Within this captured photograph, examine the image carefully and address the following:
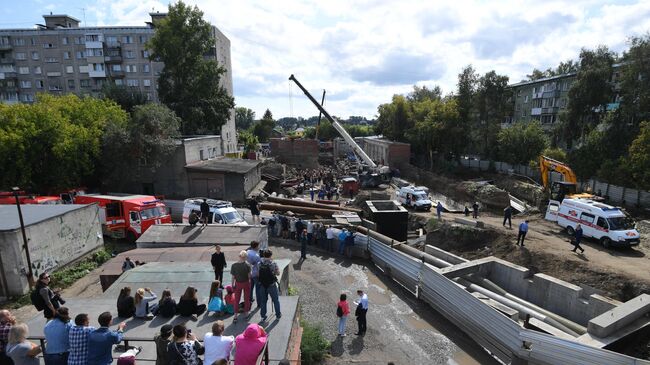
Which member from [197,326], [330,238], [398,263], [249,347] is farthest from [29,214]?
[398,263]

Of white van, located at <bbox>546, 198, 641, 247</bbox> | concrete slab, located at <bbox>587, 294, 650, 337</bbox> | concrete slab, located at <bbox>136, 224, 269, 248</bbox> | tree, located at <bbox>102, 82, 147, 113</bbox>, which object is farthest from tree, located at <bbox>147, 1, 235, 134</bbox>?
concrete slab, located at <bbox>587, 294, 650, 337</bbox>

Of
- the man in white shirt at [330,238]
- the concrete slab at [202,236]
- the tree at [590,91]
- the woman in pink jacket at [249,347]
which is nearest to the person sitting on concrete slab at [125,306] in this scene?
the woman in pink jacket at [249,347]

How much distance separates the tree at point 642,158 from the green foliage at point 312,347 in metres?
24.3

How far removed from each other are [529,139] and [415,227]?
20657 mm

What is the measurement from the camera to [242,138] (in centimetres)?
6756

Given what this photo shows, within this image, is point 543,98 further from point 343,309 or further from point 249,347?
point 249,347

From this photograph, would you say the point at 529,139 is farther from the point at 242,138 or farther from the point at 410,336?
the point at 242,138

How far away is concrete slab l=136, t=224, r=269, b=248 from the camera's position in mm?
13859

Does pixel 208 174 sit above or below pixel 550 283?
above

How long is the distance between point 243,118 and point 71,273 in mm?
123887

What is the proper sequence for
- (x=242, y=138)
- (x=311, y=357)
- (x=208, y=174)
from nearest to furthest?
(x=311, y=357), (x=208, y=174), (x=242, y=138)

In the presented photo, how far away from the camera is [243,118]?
437 ft

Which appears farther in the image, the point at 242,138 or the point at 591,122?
the point at 242,138

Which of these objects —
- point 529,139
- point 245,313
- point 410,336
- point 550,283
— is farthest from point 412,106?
point 245,313
